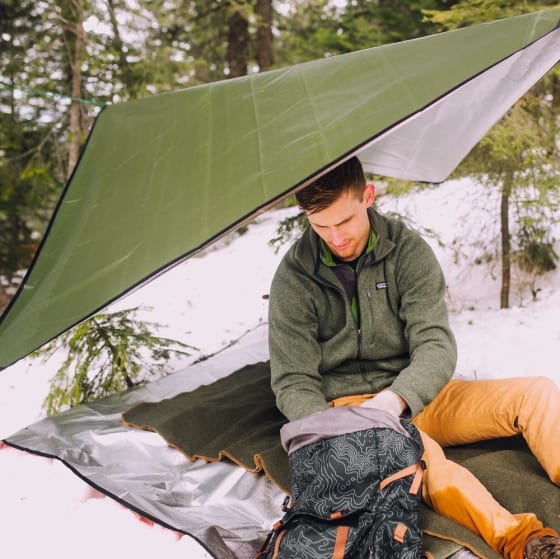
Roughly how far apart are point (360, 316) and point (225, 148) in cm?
72

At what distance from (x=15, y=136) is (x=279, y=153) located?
4435 mm

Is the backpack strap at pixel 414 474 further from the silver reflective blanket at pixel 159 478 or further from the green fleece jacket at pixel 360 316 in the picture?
the silver reflective blanket at pixel 159 478

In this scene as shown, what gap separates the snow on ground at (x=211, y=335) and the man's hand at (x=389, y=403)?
24.9 inches

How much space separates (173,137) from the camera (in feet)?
5.57

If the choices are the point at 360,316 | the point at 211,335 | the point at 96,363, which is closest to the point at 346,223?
the point at 360,316

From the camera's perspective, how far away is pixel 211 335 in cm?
391

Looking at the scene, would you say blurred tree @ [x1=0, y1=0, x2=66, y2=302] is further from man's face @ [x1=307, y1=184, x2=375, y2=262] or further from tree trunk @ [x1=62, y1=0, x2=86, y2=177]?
man's face @ [x1=307, y1=184, x2=375, y2=262]

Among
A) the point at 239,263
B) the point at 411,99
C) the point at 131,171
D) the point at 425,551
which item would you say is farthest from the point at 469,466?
the point at 239,263

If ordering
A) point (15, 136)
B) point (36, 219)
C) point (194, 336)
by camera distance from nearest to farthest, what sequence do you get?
point (194, 336) → point (15, 136) → point (36, 219)

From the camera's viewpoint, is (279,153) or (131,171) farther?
(131,171)

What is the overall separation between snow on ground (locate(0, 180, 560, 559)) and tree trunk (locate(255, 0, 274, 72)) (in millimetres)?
1827

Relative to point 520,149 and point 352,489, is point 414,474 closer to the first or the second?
point 352,489

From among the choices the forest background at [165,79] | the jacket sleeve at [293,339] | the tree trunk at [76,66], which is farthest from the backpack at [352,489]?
the tree trunk at [76,66]

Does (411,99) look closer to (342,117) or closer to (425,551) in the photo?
(342,117)
